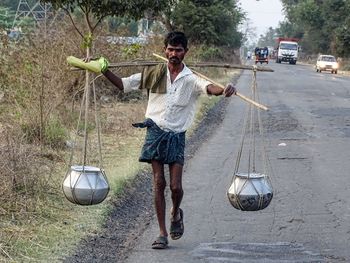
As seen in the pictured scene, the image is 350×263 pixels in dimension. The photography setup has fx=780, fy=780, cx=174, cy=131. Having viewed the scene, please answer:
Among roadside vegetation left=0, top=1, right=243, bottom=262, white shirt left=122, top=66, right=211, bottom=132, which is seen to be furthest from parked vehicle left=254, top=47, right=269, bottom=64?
white shirt left=122, top=66, right=211, bottom=132

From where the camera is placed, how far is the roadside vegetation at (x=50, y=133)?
23.0ft

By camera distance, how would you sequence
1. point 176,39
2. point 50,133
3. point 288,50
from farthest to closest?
1. point 288,50
2. point 50,133
3. point 176,39

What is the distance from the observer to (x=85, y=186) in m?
6.44

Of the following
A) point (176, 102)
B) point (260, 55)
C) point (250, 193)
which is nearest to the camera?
point (250, 193)

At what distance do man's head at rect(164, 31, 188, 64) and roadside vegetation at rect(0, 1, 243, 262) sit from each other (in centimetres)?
80

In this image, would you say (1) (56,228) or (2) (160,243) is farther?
(1) (56,228)

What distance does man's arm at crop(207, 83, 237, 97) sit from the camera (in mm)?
6496

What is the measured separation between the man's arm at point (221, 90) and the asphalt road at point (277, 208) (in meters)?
1.39

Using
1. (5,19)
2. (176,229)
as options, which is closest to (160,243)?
(176,229)

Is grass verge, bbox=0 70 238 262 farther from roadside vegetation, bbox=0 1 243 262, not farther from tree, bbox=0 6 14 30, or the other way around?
tree, bbox=0 6 14 30

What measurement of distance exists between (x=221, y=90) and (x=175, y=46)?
0.57 m

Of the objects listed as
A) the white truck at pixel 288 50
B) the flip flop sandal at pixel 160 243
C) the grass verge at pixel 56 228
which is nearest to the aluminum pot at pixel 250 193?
→ the flip flop sandal at pixel 160 243

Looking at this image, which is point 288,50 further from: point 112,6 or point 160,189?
point 160,189

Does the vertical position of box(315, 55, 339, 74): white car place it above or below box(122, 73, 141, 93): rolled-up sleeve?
below
